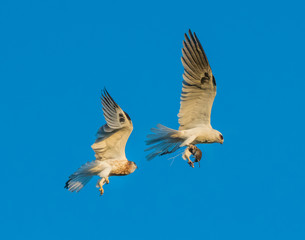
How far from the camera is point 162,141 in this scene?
23.7 meters

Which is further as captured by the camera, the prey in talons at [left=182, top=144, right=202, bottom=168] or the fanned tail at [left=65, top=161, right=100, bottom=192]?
the fanned tail at [left=65, top=161, right=100, bottom=192]

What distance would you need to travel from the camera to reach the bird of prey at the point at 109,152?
2356 cm

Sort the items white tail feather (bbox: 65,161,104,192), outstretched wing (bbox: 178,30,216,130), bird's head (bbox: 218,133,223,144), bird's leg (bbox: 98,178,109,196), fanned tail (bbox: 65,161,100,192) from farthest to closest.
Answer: bird's head (bbox: 218,133,223,144), fanned tail (bbox: 65,161,100,192), white tail feather (bbox: 65,161,104,192), bird's leg (bbox: 98,178,109,196), outstretched wing (bbox: 178,30,216,130)

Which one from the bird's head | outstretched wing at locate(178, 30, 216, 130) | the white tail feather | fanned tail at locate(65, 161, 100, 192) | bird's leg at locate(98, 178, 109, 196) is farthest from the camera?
the bird's head

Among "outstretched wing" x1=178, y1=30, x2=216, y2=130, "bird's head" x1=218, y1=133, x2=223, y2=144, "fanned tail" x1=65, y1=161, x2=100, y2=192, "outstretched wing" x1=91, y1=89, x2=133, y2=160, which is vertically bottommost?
"fanned tail" x1=65, y1=161, x2=100, y2=192

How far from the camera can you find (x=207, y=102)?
23.8m

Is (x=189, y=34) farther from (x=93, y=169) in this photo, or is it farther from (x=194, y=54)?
→ (x=93, y=169)

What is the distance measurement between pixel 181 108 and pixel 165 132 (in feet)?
2.49

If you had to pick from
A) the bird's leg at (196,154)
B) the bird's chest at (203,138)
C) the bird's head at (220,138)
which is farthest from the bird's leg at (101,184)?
the bird's head at (220,138)

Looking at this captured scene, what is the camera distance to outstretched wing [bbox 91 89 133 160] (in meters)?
23.5

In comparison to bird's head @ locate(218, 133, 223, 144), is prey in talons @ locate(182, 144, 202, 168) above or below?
below

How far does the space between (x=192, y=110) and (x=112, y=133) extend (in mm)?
1888

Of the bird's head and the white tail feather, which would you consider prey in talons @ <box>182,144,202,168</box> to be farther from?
the white tail feather

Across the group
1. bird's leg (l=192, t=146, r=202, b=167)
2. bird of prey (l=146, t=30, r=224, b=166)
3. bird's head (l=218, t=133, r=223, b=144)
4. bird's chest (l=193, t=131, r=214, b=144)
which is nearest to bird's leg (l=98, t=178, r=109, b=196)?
bird of prey (l=146, t=30, r=224, b=166)
